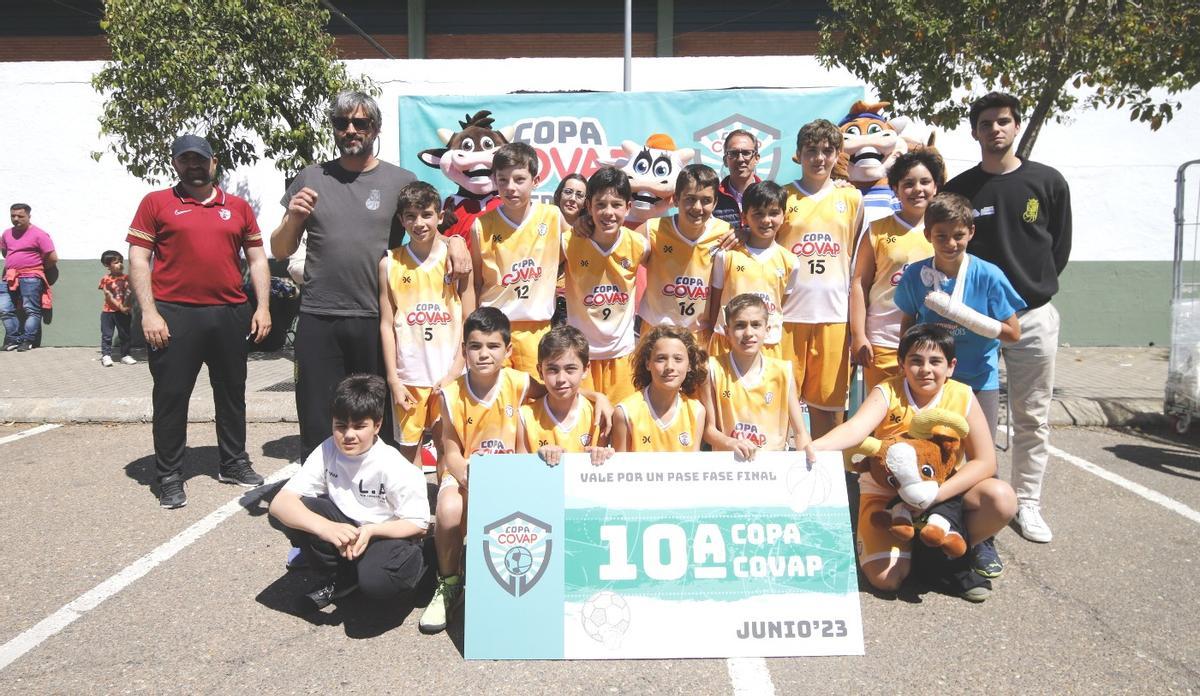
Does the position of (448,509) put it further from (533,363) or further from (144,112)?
(144,112)

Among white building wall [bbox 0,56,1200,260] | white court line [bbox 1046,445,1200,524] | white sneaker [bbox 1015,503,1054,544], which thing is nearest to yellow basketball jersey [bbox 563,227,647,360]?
white sneaker [bbox 1015,503,1054,544]

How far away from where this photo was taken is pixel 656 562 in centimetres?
302

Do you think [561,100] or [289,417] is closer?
[561,100]

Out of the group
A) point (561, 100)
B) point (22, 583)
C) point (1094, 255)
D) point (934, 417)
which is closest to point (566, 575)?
point (934, 417)

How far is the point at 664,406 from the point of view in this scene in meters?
3.62

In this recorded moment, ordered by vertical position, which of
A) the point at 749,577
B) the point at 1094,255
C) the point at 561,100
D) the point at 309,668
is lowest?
the point at 309,668

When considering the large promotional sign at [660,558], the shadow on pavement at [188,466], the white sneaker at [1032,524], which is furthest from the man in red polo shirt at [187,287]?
the white sneaker at [1032,524]

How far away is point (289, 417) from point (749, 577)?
5127 millimetres

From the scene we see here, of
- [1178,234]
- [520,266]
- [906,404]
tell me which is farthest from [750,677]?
[1178,234]

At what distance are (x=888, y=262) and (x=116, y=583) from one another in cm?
412

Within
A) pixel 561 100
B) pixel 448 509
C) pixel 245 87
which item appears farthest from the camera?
pixel 245 87

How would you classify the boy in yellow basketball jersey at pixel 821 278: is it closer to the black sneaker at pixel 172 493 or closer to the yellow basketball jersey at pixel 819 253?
the yellow basketball jersey at pixel 819 253

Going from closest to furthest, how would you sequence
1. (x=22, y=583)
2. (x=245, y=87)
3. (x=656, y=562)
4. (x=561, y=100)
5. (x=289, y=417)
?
(x=656, y=562)
(x=22, y=583)
(x=561, y=100)
(x=289, y=417)
(x=245, y=87)

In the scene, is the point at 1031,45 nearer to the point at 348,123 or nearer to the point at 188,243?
the point at 348,123
